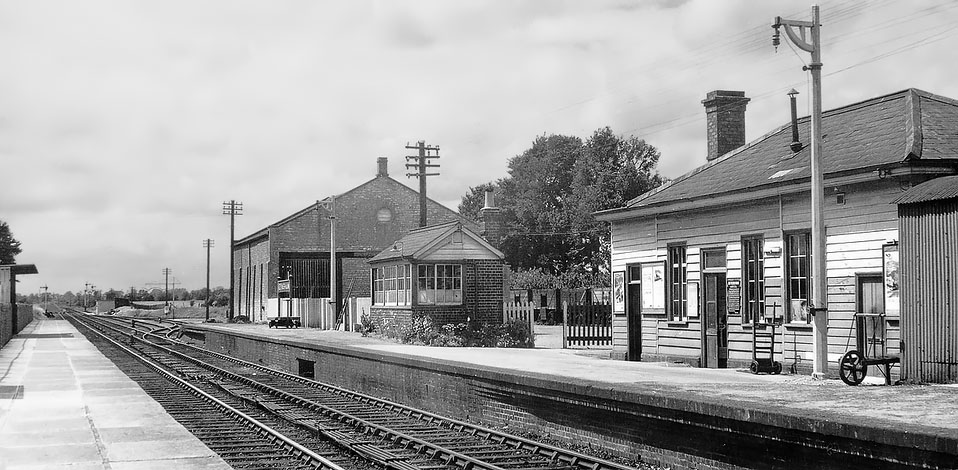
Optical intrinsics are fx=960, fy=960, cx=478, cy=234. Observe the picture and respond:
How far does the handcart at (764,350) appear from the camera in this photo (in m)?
15.8

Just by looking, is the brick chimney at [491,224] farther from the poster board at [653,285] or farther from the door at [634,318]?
the poster board at [653,285]

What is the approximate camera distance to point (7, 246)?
94000 mm

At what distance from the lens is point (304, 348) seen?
81.0 feet

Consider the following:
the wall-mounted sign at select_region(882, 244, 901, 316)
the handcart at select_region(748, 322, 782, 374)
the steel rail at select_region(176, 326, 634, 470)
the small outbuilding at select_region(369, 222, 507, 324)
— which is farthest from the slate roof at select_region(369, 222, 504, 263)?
the wall-mounted sign at select_region(882, 244, 901, 316)

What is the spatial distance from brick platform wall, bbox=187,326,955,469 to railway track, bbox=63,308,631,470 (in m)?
0.57

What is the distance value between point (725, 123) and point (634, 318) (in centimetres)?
524

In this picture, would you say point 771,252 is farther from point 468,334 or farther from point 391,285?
point 391,285

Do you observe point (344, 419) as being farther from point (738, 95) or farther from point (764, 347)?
point (738, 95)

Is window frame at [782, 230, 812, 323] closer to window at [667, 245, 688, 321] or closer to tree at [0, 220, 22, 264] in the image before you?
window at [667, 245, 688, 321]

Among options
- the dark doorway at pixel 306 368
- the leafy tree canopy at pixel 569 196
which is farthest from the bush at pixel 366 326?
the leafy tree canopy at pixel 569 196

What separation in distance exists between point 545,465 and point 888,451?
157 inches

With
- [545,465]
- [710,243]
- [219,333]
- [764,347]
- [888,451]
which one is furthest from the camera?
[219,333]

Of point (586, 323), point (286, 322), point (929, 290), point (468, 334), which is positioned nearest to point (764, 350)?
point (929, 290)

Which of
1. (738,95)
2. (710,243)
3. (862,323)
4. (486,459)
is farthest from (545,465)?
(738,95)
